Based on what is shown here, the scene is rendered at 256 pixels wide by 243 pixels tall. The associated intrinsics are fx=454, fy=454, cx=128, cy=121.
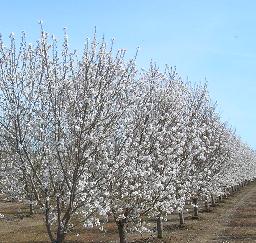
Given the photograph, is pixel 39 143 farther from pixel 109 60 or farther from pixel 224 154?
pixel 224 154

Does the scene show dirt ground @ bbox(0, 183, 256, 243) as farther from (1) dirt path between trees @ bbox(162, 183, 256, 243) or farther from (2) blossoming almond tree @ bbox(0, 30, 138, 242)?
(2) blossoming almond tree @ bbox(0, 30, 138, 242)

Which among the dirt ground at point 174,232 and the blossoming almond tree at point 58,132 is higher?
the blossoming almond tree at point 58,132

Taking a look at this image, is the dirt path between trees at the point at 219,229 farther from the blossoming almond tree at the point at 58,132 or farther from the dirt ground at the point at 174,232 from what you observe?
the blossoming almond tree at the point at 58,132

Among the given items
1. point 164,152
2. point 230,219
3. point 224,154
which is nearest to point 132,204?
point 164,152

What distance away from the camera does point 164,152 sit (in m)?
22.6

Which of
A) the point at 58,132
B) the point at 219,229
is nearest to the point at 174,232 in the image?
the point at 219,229

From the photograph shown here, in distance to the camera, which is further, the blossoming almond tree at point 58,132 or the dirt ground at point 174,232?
the dirt ground at point 174,232

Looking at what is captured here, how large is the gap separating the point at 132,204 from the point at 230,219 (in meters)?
26.7

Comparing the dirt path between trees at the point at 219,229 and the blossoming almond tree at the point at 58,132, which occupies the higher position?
the blossoming almond tree at the point at 58,132

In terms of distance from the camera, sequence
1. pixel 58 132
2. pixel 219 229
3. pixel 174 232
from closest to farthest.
Result: pixel 58 132, pixel 174 232, pixel 219 229

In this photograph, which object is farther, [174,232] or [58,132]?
[174,232]

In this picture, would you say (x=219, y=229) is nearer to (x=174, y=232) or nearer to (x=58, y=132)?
(x=174, y=232)

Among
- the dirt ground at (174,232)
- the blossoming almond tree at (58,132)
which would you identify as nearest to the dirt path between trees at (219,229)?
the dirt ground at (174,232)

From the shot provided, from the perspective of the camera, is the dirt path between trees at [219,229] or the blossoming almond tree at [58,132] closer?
the blossoming almond tree at [58,132]
